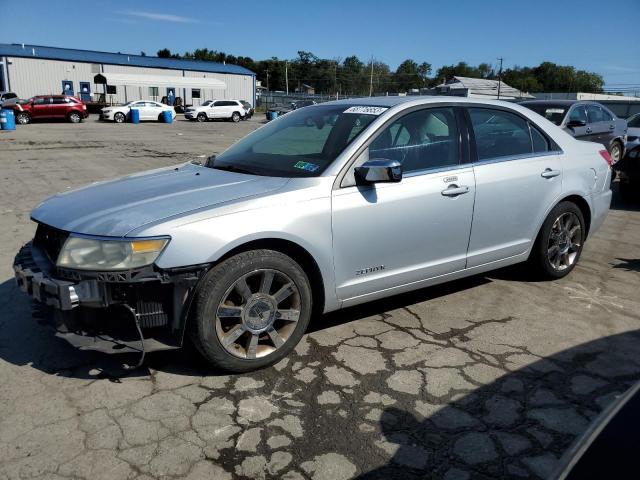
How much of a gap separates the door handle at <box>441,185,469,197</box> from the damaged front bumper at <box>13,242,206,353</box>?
72.4 inches

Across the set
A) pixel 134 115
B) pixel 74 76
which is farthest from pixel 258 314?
pixel 74 76

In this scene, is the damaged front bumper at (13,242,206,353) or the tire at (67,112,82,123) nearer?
the damaged front bumper at (13,242,206,353)

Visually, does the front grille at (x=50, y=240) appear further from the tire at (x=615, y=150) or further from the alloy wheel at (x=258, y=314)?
the tire at (x=615, y=150)

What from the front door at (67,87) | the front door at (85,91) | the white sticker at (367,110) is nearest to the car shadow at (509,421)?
the white sticker at (367,110)

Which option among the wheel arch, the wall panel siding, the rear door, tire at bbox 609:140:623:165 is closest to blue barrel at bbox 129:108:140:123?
the wall panel siding

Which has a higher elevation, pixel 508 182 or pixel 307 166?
pixel 307 166

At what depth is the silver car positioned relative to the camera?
2.87 m

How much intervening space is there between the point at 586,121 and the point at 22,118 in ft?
99.1

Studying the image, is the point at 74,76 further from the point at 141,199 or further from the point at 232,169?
the point at 141,199

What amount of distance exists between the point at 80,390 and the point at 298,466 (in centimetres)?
142

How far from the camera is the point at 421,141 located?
3873 millimetres

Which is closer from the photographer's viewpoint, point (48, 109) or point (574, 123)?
point (574, 123)

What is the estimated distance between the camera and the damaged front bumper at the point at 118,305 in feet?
9.16

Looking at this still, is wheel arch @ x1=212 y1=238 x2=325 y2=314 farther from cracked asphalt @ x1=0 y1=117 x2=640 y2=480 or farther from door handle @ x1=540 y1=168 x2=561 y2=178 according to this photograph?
door handle @ x1=540 y1=168 x2=561 y2=178
